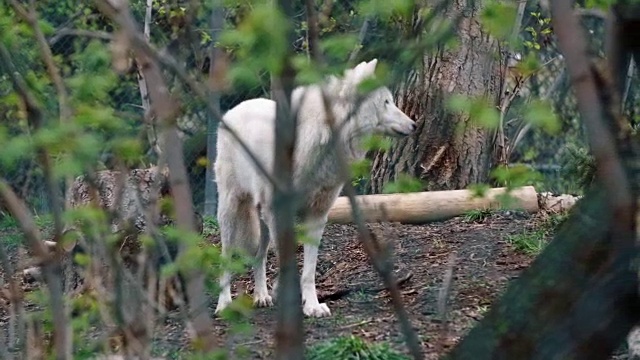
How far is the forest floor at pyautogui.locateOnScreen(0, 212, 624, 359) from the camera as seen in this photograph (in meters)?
5.58

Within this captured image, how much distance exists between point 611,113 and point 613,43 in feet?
0.40

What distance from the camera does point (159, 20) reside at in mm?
9938

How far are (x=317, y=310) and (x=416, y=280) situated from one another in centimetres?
75

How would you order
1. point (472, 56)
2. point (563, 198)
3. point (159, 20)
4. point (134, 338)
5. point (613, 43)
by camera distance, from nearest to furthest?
point (613, 43) → point (134, 338) → point (563, 198) → point (472, 56) → point (159, 20)

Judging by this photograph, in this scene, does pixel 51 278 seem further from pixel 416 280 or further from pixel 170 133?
pixel 416 280

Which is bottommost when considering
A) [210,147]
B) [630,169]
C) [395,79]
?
[210,147]

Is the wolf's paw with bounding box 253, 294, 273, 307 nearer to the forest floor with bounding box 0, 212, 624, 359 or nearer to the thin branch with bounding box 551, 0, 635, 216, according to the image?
the forest floor with bounding box 0, 212, 624, 359

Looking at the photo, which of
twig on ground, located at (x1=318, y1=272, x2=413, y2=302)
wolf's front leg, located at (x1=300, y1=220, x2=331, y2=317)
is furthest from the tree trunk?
wolf's front leg, located at (x1=300, y1=220, x2=331, y2=317)

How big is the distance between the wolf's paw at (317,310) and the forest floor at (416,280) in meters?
0.09

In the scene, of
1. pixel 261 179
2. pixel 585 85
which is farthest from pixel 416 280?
pixel 585 85

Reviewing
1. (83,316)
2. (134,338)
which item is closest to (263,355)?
(83,316)

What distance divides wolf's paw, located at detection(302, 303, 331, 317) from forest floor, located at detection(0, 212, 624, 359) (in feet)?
0.29

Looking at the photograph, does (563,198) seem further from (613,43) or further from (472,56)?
(613,43)

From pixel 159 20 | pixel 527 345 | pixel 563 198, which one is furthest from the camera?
pixel 159 20
